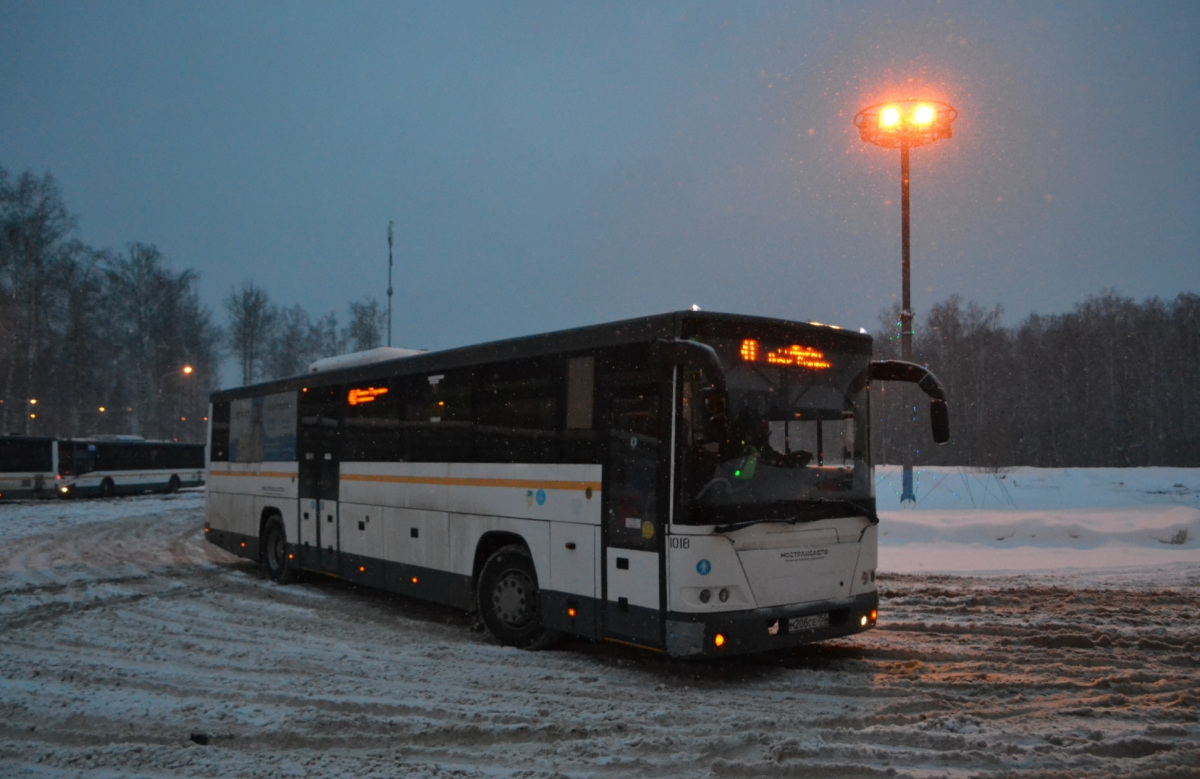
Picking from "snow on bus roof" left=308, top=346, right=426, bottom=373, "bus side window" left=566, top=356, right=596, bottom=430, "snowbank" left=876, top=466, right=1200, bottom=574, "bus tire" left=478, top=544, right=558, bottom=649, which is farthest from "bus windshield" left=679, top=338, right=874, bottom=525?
"snowbank" left=876, top=466, right=1200, bottom=574

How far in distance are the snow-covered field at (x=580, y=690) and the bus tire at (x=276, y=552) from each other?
468 mm

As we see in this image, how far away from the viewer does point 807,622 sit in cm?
788

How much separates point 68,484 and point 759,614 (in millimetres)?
39309

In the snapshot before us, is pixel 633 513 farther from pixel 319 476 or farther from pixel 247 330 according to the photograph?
pixel 247 330

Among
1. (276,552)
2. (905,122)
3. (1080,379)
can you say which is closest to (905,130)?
(905,122)

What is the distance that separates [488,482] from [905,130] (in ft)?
44.0

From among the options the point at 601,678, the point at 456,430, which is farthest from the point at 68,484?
the point at 601,678

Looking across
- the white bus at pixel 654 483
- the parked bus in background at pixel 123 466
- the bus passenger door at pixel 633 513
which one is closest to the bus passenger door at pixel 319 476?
the white bus at pixel 654 483

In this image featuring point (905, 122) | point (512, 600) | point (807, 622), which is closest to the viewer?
point (807, 622)

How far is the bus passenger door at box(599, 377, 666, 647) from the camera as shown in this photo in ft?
24.9

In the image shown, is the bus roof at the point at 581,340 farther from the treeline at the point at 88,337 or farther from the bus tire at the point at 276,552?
the treeline at the point at 88,337

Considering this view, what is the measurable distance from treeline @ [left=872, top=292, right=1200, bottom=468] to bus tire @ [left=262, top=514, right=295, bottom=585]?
44.3m

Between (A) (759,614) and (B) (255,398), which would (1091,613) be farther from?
(B) (255,398)

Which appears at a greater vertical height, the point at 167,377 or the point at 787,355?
the point at 167,377
